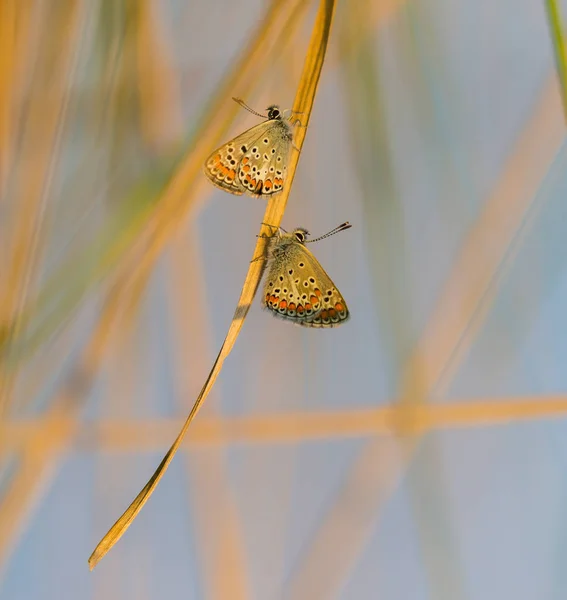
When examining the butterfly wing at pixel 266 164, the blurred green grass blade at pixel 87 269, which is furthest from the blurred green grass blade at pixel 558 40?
the blurred green grass blade at pixel 87 269

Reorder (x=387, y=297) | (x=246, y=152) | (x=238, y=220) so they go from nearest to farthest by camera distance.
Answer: (x=246, y=152), (x=387, y=297), (x=238, y=220)

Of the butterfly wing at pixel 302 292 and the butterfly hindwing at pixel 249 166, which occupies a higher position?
the butterfly hindwing at pixel 249 166

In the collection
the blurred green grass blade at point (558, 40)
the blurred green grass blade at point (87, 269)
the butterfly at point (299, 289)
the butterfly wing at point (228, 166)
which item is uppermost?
the blurred green grass blade at point (558, 40)

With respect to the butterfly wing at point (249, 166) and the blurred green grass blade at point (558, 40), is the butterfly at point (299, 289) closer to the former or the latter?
the butterfly wing at point (249, 166)

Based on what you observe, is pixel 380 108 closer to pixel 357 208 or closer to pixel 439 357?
pixel 357 208

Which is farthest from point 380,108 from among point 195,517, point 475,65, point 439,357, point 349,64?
point 195,517

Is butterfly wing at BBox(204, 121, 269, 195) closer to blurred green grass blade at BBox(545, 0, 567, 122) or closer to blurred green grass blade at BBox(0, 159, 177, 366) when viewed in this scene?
blurred green grass blade at BBox(0, 159, 177, 366)

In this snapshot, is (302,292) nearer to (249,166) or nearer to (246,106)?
(249,166)

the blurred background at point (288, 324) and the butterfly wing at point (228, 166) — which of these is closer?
the butterfly wing at point (228, 166)
